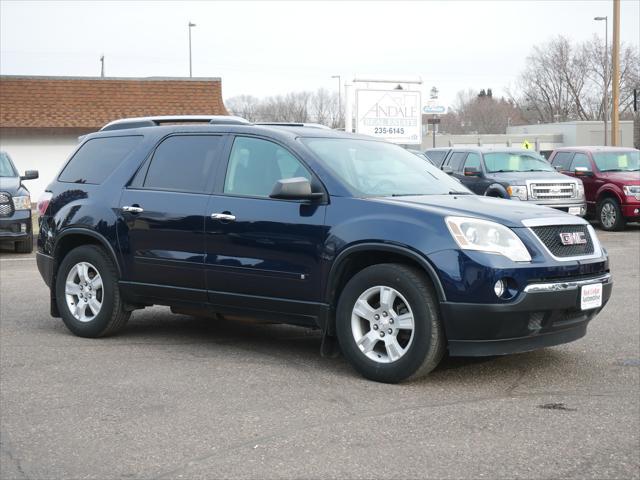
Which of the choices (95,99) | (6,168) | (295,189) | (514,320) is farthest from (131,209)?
(95,99)

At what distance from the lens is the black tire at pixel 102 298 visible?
7.97 m

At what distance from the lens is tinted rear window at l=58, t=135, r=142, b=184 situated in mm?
8242

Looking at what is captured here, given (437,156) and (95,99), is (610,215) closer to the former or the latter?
(437,156)

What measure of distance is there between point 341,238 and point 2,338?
3.41 meters

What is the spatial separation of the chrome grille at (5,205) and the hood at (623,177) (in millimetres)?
12140

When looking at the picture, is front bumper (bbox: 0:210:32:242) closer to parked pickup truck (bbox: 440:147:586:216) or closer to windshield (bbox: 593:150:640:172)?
parked pickup truck (bbox: 440:147:586:216)

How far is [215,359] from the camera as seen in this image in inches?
287

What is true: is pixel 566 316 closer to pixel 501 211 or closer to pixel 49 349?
pixel 501 211

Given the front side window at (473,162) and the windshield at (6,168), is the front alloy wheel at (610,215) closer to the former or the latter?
the front side window at (473,162)

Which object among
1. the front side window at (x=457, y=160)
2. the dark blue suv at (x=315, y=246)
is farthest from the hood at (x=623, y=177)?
the dark blue suv at (x=315, y=246)

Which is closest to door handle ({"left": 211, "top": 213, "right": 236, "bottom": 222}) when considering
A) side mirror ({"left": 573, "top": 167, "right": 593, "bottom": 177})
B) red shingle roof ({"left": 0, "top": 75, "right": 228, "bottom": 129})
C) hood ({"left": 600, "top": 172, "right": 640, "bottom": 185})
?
hood ({"left": 600, "top": 172, "right": 640, "bottom": 185})

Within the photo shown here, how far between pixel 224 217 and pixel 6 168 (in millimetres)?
11010

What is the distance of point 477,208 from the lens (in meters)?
6.55

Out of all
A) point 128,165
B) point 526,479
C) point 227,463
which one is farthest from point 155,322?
point 526,479
